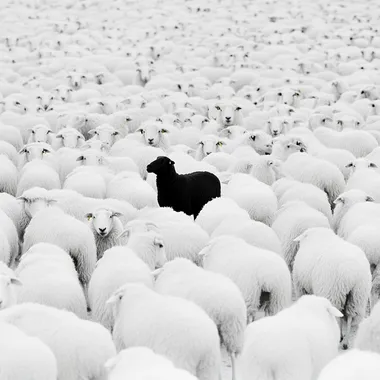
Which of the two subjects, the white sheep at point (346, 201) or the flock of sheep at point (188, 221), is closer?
the flock of sheep at point (188, 221)

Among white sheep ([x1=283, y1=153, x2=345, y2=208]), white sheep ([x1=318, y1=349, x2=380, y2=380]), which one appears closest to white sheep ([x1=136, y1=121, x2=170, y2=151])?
white sheep ([x1=283, y1=153, x2=345, y2=208])

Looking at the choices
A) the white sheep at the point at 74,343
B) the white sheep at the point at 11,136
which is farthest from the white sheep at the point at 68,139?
the white sheep at the point at 74,343

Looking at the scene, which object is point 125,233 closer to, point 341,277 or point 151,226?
point 151,226

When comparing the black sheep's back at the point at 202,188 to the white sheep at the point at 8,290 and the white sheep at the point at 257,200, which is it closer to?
the white sheep at the point at 257,200

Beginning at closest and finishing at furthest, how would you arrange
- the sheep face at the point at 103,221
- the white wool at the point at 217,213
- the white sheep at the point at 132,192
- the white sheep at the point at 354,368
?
the white sheep at the point at 354,368, the sheep face at the point at 103,221, the white wool at the point at 217,213, the white sheep at the point at 132,192

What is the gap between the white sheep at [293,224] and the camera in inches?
287

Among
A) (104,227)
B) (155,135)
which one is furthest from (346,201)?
(155,135)

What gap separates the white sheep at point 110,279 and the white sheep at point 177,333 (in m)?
0.67

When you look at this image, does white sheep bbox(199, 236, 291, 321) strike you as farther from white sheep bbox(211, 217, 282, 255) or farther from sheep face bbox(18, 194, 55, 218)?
sheep face bbox(18, 194, 55, 218)

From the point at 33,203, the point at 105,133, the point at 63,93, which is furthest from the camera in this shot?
the point at 63,93

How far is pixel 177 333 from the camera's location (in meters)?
4.58

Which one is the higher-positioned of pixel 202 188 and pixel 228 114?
pixel 202 188

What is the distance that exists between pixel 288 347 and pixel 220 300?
0.81 meters

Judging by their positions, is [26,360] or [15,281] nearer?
[26,360]
